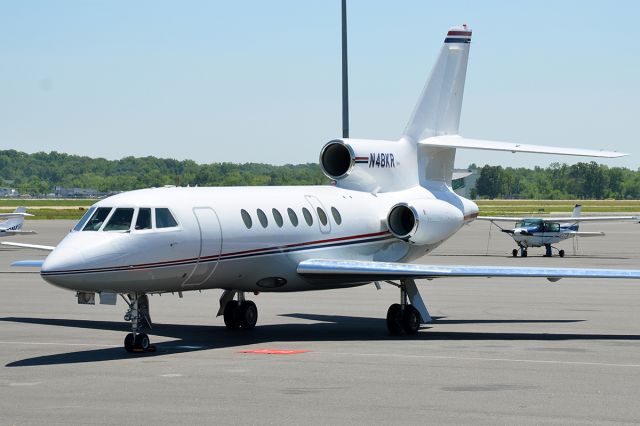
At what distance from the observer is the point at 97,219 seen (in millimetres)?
17797

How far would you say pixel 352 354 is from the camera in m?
17.4

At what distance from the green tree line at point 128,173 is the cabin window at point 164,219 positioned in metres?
4.39

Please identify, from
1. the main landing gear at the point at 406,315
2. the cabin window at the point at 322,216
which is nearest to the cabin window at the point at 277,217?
the cabin window at the point at 322,216

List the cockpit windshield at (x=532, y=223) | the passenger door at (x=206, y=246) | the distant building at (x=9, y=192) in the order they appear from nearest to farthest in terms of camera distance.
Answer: the passenger door at (x=206, y=246) < the cockpit windshield at (x=532, y=223) < the distant building at (x=9, y=192)

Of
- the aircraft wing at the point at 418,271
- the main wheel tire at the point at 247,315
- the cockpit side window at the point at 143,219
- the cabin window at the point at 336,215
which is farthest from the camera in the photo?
the cabin window at the point at 336,215

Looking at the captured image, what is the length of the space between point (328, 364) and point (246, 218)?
14.4 ft

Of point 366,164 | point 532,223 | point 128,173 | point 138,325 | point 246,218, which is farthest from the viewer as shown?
point 128,173

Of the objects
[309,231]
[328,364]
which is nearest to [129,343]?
[328,364]

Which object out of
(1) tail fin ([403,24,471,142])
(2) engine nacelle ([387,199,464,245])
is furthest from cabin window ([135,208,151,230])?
(1) tail fin ([403,24,471,142])

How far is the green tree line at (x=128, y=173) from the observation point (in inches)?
1793

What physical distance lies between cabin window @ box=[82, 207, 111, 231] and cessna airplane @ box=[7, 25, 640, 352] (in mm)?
15

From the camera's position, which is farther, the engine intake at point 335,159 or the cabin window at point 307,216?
the engine intake at point 335,159

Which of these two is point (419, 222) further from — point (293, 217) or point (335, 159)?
point (293, 217)

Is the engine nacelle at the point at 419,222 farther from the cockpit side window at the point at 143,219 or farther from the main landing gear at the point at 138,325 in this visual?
the main landing gear at the point at 138,325
